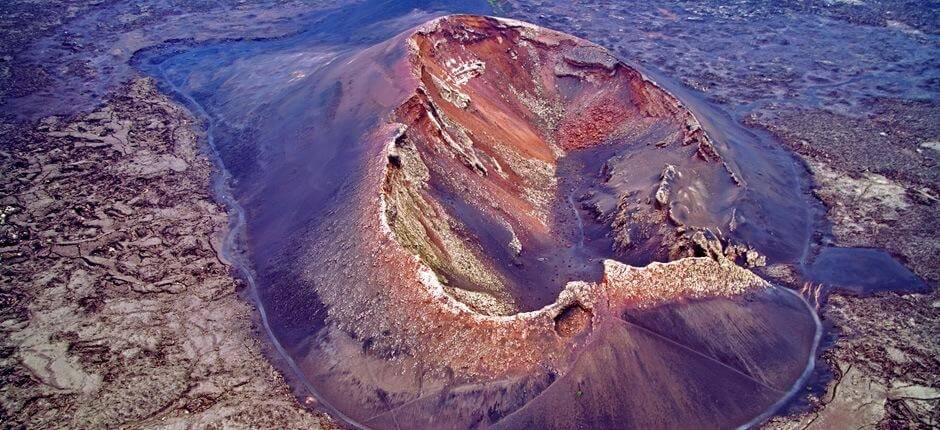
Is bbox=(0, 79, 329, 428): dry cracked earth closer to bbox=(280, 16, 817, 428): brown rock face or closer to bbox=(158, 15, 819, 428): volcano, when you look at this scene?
bbox=(158, 15, 819, 428): volcano

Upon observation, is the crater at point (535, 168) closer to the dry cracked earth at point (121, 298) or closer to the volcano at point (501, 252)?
the volcano at point (501, 252)

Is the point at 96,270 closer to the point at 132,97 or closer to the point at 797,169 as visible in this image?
the point at 132,97

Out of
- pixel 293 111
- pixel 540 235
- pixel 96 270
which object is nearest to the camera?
pixel 96 270

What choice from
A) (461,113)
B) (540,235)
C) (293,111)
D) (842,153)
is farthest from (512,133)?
(842,153)

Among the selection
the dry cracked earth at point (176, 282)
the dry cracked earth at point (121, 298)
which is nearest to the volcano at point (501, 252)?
the dry cracked earth at point (176, 282)

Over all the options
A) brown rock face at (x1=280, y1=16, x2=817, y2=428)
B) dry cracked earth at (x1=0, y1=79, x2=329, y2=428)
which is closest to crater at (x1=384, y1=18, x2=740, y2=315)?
brown rock face at (x1=280, y1=16, x2=817, y2=428)

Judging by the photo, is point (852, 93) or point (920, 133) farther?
point (852, 93)
